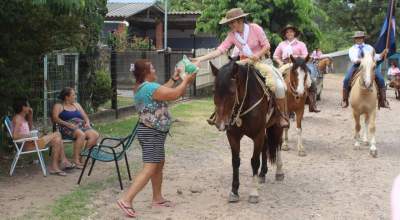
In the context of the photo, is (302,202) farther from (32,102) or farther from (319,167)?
(32,102)

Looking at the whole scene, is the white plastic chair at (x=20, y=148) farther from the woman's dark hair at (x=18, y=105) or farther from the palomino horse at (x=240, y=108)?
the palomino horse at (x=240, y=108)

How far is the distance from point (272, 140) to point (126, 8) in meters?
19.2

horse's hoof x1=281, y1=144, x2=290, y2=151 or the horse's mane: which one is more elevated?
the horse's mane

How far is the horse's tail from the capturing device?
7984 mm

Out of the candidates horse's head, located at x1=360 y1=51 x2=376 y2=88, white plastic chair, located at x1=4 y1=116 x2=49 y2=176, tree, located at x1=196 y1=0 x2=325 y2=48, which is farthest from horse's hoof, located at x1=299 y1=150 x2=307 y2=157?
tree, located at x1=196 y1=0 x2=325 y2=48

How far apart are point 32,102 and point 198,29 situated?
13975 mm

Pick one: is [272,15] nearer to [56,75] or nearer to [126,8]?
[126,8]

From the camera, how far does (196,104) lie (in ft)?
62.4

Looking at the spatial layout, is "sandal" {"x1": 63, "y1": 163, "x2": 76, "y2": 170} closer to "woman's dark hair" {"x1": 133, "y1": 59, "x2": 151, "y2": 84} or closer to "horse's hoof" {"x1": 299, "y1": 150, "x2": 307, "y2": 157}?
"woman's dark hair" {"x1": 133, "y1": 59, "x2": 151, "y2": 84}

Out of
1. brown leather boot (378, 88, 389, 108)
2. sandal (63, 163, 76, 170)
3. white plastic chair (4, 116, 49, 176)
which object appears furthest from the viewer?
brown leather boot (378, 88, 389, 108)

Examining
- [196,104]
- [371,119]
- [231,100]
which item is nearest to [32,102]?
[231,100]

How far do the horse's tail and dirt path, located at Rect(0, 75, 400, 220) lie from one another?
422 mm

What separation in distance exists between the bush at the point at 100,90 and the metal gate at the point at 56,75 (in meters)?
0.97

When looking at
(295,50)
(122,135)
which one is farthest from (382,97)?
(122,135)
